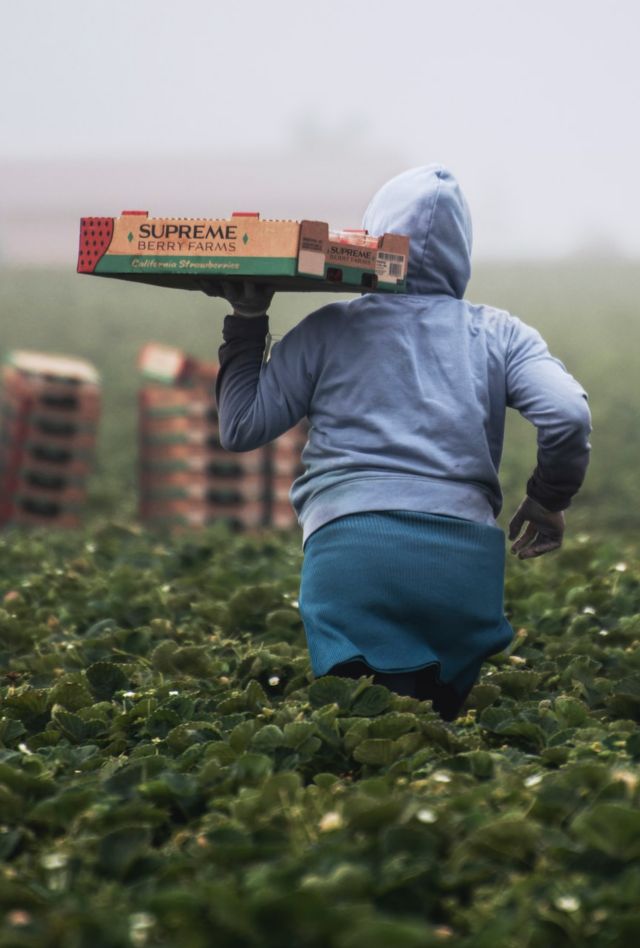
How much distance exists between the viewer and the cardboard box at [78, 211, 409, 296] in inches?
142

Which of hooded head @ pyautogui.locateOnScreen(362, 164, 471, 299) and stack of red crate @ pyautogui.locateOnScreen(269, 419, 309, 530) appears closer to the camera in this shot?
hooded head @ pyautogui.locateOnScreen(362, 164, 471, 299)

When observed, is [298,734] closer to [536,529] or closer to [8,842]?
[8,842]

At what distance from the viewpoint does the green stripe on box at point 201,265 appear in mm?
3605

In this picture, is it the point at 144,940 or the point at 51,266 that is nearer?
the point at 144,940

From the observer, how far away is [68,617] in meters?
5.65

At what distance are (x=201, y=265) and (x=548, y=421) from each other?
3.24 feet

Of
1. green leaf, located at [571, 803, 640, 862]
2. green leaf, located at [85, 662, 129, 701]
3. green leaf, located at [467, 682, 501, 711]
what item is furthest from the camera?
green leaf, located at [85, 662, 129, 701]

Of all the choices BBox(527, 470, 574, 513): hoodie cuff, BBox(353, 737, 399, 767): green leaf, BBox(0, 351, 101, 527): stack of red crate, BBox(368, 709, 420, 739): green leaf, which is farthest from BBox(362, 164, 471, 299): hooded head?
BBox(0, 351, 101, 527): stack of red crate

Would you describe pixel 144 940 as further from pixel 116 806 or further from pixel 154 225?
pixel 154 225

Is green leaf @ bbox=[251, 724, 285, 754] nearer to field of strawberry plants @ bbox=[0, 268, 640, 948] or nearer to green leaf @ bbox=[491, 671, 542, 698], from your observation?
field of strawberry plants @ bbox=[0, 268, 640, 948]

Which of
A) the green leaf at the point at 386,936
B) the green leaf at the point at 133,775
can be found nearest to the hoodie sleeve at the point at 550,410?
the green leaf at the point at 133,775

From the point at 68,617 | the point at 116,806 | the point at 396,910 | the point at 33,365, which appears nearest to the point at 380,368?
the point at 116,806

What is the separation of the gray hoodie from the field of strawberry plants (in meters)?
0.57

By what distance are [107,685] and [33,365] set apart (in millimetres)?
6901
